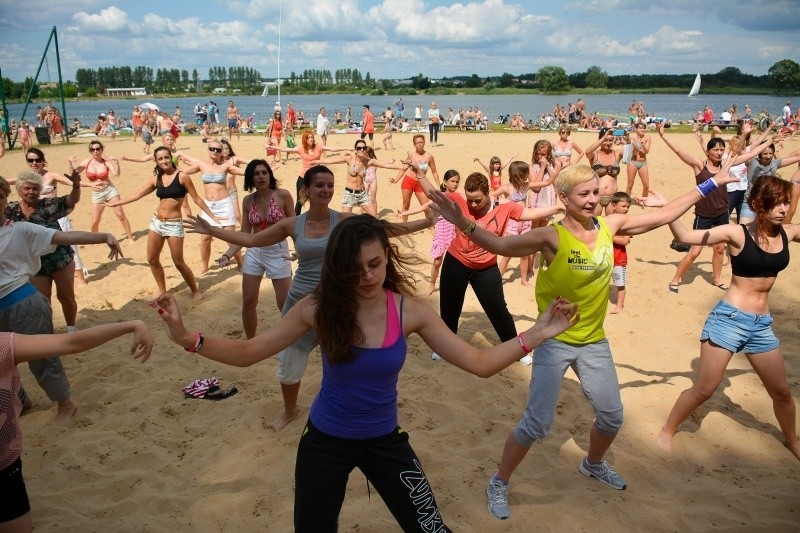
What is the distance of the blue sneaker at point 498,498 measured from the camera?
3.70 m

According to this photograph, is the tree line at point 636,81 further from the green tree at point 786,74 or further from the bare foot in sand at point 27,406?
the bare foot in sand at point 27,406

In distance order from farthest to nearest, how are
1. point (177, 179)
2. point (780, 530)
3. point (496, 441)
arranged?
point (177, 179) < point (496, 441) < point (780, 530)

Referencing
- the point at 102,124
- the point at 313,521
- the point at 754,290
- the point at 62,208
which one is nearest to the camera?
the point at 313,521

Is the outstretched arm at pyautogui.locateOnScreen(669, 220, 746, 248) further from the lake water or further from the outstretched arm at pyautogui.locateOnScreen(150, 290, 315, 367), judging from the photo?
the lake water

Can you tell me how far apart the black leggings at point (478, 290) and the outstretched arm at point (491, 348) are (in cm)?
275

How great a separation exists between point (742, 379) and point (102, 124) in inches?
1412

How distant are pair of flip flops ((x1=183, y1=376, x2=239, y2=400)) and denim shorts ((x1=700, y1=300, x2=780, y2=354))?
423 cm

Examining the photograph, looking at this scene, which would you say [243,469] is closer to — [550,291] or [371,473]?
[371,473]

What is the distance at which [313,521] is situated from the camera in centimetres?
256

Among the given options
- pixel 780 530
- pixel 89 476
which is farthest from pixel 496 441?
pixel 89 476

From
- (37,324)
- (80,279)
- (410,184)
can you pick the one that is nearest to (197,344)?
(37,324)

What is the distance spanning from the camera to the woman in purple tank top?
258cm

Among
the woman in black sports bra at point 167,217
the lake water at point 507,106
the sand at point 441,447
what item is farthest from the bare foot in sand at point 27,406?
the lake water at point 507,106

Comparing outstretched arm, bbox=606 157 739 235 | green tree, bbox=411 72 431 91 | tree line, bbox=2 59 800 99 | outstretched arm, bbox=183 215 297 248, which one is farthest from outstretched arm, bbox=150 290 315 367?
green tree, bbox=411 72 431 91
